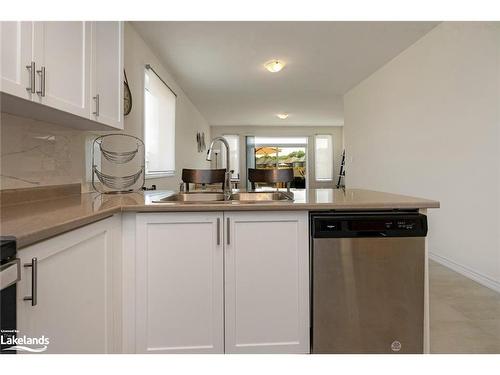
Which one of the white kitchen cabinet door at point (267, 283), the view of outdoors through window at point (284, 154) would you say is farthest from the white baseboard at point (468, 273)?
the view of outdoors through window at point (284, 154)

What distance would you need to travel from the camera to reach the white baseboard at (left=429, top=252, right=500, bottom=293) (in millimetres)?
2717

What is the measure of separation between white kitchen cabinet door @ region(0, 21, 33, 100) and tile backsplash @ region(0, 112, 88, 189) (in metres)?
0.39

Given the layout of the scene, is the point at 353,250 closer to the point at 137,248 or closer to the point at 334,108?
the point at 137,248

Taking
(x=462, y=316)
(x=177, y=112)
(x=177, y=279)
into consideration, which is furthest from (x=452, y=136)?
(x=177, y=112)

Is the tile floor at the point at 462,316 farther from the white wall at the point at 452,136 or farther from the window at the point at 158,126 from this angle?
the window at the point at 158,126

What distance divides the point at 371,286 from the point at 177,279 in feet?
2.82

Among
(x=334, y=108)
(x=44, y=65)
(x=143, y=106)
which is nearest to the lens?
(x=44, y=65)

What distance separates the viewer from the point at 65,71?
142 centimetres

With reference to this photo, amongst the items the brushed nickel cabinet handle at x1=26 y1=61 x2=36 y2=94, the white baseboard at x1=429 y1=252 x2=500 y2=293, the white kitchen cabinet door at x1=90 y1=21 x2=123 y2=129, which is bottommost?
the white baseboard at x1=429 y1=252 x2=500 y2=293

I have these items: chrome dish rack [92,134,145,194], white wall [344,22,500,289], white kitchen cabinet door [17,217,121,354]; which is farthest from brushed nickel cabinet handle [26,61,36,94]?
white wall [344,22,500,289]

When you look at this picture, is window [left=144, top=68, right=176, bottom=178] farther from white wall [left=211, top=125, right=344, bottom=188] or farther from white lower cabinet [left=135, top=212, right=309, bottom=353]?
white wall [left=211, top=125, right=344, bottom=188]

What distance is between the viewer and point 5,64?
3.51 feet
